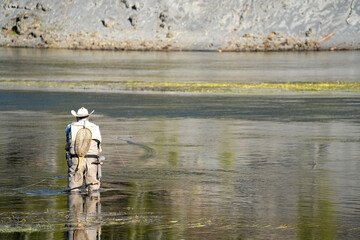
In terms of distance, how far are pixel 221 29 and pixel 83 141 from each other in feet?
582

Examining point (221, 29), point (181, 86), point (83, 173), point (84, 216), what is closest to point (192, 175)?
point (83, 173)

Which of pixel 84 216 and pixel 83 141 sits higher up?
pixel 83 141

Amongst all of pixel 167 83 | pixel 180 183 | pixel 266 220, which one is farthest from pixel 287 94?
pixel 266 220

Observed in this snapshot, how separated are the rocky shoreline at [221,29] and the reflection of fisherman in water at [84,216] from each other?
16745 centimetres

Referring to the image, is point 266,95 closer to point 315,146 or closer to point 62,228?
point 315,146

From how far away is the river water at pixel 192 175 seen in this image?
12617mm

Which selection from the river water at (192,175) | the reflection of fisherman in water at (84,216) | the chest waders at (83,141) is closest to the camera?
the reflection of fisherman in water at (84,216)

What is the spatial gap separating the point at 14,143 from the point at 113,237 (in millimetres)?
12573

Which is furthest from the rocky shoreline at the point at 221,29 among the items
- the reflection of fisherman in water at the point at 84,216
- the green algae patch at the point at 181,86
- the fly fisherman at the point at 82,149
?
the reflection of fisherman in water at the point at 84,216

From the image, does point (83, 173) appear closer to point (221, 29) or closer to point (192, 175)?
point (192, 175)

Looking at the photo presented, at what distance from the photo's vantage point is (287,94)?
1796 inches

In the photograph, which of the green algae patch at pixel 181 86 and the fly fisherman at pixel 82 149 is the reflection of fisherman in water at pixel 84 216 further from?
the green algae patch at pixel 181 86

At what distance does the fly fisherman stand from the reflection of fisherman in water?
327 millimetres

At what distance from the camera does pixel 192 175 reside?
714 inches
